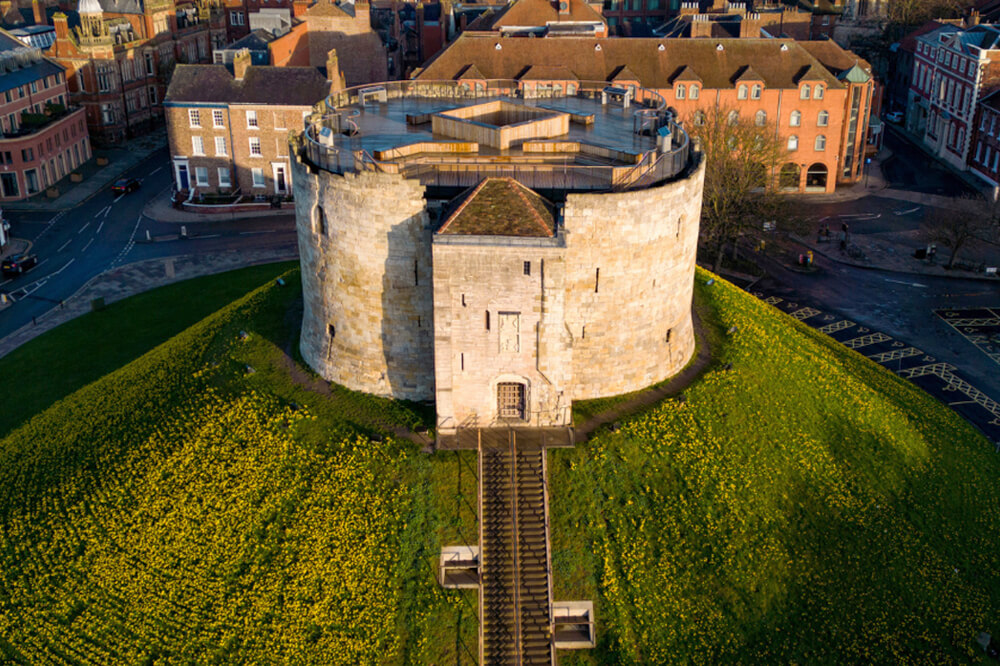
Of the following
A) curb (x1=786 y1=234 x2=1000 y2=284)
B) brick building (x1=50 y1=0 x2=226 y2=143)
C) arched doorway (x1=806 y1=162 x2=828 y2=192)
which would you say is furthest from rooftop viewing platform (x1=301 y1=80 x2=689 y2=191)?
brick building (x1=50 y1=0 x2=226 y2=143)

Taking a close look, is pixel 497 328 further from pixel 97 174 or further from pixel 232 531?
pixel 97 174

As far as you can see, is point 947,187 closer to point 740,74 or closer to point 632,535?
point 740,74

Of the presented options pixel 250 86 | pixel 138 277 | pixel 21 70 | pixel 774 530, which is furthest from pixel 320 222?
pixel 21 70

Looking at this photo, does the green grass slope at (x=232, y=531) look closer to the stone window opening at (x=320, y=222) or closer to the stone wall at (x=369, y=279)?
the stone wall at (x=369, y=279)

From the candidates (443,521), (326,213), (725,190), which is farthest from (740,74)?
(443,521)

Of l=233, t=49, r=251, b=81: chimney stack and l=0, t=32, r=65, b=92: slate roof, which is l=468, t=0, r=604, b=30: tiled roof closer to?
l=233, t=49, r=251, b=81: chimney stack

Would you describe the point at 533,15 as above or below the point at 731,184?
above

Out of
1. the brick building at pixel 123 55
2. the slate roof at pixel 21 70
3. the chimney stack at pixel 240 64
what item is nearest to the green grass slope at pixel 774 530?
the chimney stack at pixel 240 64
